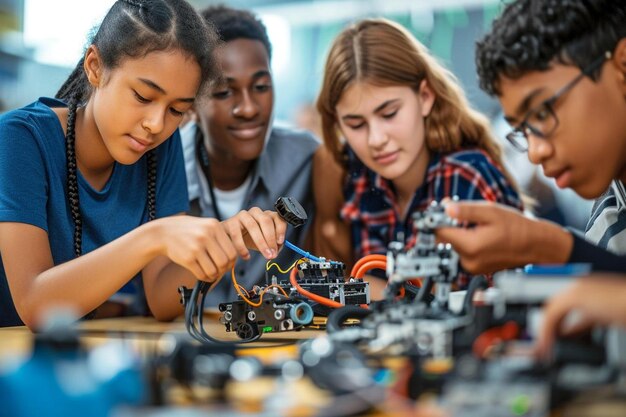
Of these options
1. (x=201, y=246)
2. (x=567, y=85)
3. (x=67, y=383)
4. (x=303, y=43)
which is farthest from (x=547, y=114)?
(x=303, y=43)

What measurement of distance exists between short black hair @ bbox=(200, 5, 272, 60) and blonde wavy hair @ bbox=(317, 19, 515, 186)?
285 millimetres

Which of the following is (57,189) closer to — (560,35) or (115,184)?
(115,184)

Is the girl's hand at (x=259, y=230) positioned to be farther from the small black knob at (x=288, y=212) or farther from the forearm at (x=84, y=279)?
the forearm at (x=84, y=279)

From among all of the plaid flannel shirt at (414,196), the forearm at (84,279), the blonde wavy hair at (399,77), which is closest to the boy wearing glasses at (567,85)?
the forearm at (84,279)

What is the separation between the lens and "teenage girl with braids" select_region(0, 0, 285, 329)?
1372 mm

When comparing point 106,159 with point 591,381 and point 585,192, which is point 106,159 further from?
point 591,381

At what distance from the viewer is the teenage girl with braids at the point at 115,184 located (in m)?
1.37

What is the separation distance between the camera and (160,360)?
80cm

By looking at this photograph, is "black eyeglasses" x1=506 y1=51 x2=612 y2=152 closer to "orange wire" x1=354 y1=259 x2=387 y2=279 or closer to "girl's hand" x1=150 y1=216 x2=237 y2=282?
"orange wire" x1=354 y1=259 x2=387 y2=279

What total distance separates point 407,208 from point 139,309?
2.95 feet

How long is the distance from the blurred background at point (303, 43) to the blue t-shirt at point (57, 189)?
1.82 m

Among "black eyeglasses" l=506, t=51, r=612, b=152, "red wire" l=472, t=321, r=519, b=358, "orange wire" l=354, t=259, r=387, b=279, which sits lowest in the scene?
"orange wire" l=354, t=259, r=387, b=279

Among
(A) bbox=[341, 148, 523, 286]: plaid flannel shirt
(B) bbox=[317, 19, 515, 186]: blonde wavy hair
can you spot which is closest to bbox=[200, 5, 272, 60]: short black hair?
(B) bbox=[317, 19, 515, 186]: blonde wavy hair

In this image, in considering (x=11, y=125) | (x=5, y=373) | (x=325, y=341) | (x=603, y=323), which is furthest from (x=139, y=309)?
(x=603, y=323)
